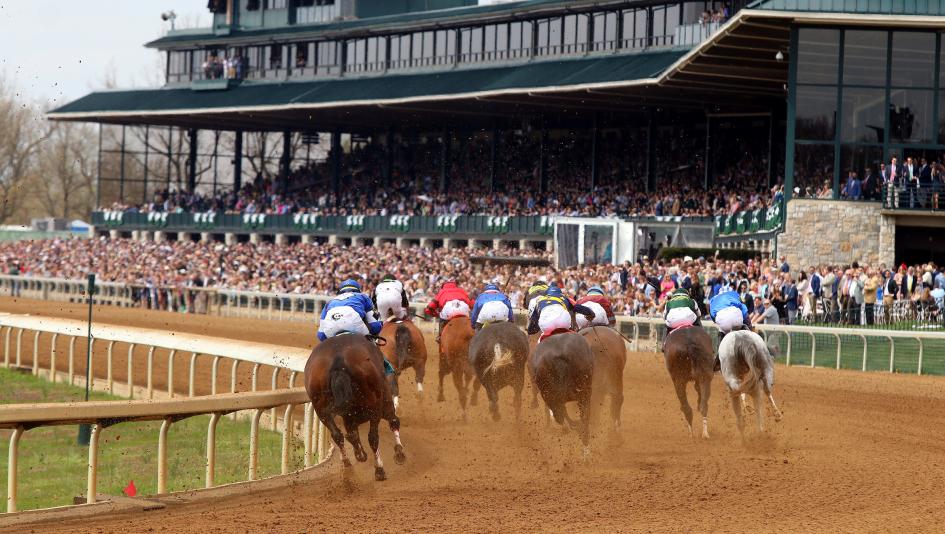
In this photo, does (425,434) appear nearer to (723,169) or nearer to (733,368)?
(733,368)

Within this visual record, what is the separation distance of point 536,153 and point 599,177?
11.5 feet

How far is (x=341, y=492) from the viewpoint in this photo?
932 cm

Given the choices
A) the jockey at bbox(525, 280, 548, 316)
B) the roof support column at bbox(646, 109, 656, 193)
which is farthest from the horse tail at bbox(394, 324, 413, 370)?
the roof support column at bbox(646, 109, 656, 193)

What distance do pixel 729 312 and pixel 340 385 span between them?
426 cm

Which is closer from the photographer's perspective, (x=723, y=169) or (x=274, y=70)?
(x=723, y=169)

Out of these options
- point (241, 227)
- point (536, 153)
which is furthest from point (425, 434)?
point (241, 227)

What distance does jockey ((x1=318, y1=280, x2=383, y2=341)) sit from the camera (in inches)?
414

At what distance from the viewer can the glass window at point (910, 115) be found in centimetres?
2552

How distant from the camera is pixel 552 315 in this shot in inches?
460

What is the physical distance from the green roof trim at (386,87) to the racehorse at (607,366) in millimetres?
20917

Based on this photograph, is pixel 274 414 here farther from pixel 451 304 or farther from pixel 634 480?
pixel 634 480

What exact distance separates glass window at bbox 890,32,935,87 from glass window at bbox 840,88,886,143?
20.8 inches

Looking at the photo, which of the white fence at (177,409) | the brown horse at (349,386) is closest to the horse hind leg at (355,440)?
the brown horse at (349,386)

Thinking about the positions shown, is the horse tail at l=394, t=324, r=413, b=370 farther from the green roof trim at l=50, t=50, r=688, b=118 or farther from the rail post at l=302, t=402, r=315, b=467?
the green roof trim at l=50, t=50, r=688, b=118
